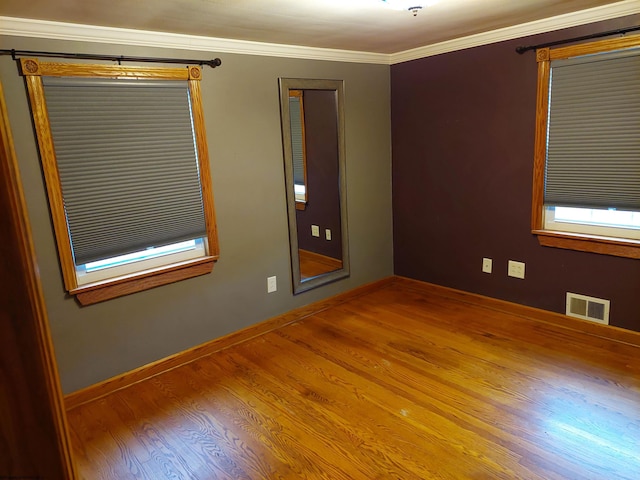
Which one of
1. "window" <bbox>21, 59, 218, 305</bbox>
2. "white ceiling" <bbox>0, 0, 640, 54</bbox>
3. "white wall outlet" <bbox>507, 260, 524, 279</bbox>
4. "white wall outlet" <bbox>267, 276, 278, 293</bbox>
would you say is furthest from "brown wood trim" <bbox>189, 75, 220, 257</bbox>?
"white wall outlet" <bbox>507, 260, 524, 279</bbox>

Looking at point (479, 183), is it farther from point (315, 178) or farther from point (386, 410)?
point (386, 410)

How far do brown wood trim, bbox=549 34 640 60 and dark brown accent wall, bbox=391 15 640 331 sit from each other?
0.27ft

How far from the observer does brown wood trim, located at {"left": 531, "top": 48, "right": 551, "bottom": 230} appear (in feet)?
9.61

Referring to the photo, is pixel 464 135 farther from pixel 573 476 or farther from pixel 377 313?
pixel 573 476

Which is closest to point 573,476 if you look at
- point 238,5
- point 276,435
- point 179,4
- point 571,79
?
point 276,435

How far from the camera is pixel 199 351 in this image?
302 centimetres

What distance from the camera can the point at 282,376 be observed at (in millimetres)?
2736

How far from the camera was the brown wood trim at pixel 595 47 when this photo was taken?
2.55 m

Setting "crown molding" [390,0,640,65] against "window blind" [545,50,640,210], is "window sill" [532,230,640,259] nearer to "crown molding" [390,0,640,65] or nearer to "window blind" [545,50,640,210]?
"window blind" [545,50,640,210]

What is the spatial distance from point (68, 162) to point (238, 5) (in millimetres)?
1230

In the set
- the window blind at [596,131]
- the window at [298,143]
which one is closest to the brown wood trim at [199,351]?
the window at [298,143]

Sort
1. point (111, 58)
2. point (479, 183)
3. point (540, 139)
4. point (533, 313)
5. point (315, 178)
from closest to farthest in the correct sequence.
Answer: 1. point (111, 58)
2. point (540, 139)
3. point (533, 313)
4. point (479, 183)
5. point (315, 178)

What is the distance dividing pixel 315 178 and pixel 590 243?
2065mm

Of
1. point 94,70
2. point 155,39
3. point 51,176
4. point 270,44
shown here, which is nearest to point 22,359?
point 51,176
